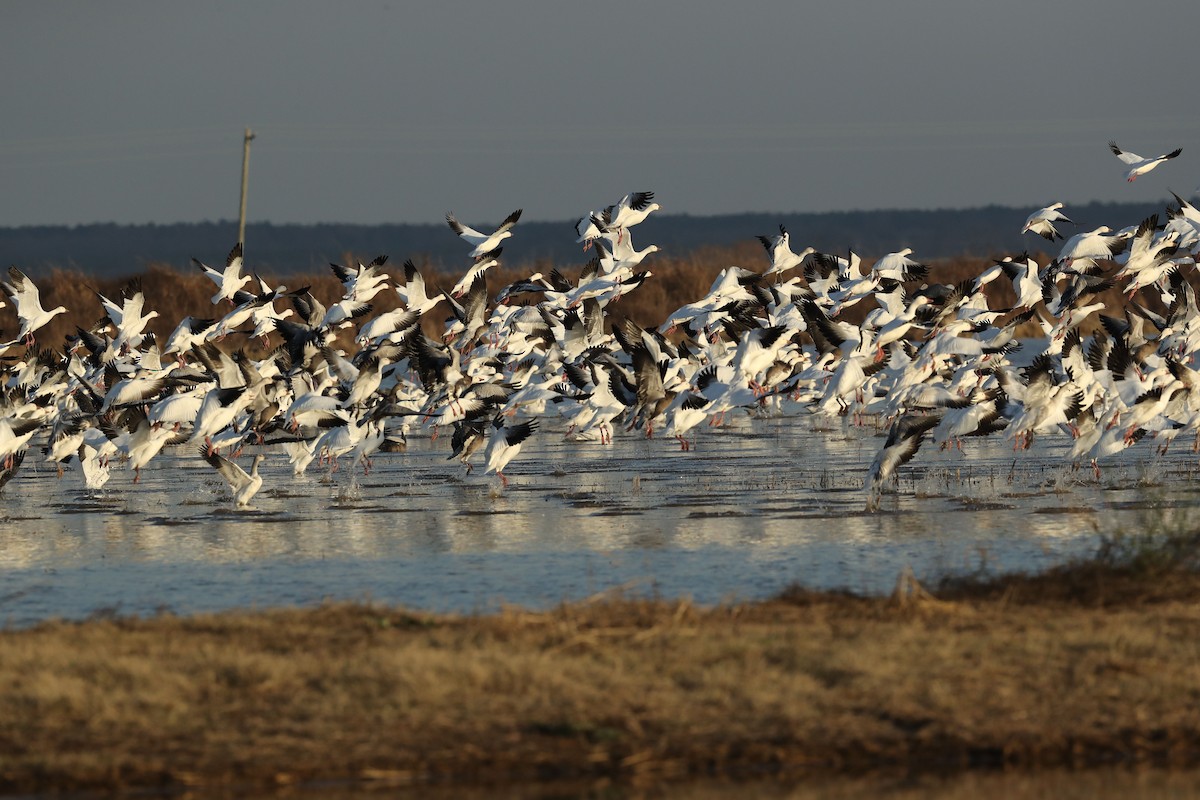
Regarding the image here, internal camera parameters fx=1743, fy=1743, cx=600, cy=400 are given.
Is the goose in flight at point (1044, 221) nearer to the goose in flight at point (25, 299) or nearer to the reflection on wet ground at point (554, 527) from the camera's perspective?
the reflection on wet ground at point (554, 527)

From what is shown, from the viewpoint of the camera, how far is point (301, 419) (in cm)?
1593

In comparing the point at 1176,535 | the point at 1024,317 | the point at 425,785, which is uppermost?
the point at 1024,317

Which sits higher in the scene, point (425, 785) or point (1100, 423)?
point (1100, 423)

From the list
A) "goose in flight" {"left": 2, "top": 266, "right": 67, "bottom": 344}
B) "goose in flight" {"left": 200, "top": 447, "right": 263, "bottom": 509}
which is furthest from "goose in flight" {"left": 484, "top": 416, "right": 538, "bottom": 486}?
"goose in flight" {"left": 2, "top": 266, "right": 67, "bottom": 344}

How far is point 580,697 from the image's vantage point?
6676mm

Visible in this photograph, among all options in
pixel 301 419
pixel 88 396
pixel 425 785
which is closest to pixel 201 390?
pixel 301 419

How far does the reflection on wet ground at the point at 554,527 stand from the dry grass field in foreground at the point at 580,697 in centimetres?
163

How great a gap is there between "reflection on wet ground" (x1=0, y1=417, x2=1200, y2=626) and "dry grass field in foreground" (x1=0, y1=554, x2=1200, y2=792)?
5.35 ft

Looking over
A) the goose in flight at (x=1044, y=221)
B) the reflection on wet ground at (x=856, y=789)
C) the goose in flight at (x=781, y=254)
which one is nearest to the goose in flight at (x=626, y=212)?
the goose in flight at (x=781, y=254)

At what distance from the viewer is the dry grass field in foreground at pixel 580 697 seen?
616cm

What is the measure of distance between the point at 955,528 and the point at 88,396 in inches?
429

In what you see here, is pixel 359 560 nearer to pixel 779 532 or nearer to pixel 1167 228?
pixel 779 532

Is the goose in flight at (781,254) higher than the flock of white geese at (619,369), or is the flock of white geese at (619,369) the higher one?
the goose in flight at (781,254)

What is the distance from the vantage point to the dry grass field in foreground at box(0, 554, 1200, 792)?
616 cm
